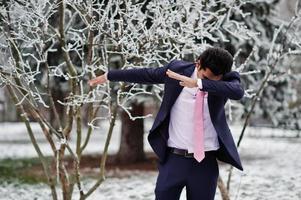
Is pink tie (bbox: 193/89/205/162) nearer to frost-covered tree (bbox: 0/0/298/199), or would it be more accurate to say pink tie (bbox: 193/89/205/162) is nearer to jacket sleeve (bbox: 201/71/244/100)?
jacket sleeve (bbox: 201/71/244/100)

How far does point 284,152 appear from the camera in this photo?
55.5 ft

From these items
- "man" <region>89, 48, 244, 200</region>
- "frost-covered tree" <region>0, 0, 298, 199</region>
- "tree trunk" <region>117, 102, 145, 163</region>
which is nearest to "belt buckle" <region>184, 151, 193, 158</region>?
"man" <region>89, 48, 244, 200</region>

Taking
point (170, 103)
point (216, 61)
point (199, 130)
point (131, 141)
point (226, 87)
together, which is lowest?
point (131, 141)

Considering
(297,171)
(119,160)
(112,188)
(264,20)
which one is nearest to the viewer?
(112,188)

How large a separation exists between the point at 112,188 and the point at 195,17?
4.18 meters

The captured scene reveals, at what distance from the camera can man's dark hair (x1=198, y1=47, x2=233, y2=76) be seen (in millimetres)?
3713

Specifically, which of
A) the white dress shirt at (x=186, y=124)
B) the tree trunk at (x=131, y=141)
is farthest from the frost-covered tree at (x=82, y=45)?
the tree trunk at (x=131, y=141)

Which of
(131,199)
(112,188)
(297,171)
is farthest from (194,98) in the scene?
(297,171)

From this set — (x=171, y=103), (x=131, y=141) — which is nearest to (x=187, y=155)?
(x=171, y=103)

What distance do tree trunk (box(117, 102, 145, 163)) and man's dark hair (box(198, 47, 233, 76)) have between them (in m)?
9.93

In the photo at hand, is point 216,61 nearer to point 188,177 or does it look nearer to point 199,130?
point 199,130

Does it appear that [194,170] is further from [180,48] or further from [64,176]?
[180,48]

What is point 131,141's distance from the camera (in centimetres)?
1381

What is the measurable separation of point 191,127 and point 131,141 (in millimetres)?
10082
